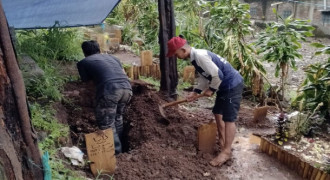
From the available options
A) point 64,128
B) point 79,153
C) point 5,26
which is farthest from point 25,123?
point 64,128

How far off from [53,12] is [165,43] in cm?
246

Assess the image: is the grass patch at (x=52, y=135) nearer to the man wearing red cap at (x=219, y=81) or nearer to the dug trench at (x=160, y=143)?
the dug trench at (x=160, y=143)

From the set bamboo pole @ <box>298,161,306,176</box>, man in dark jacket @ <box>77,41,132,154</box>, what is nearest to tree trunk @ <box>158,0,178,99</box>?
man in dark jacket @ <box>77,41,132,154</box>

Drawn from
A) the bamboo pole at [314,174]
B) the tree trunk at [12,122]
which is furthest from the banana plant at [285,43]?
the tree trunk at [12,122]

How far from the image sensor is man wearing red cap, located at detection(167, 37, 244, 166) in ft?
9.95

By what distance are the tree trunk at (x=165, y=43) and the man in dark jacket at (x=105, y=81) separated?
2.52 ft

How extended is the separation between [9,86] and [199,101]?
3.99 metres

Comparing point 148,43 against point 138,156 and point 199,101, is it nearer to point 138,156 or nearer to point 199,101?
point 199,101

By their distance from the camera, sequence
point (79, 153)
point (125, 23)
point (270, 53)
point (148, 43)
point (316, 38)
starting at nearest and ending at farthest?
point (79, 153)
point (270, 53)
point (148, 43)
point (125, 23)
point (316, 38)

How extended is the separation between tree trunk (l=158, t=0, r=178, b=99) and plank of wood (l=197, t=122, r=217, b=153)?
1185 millimetres

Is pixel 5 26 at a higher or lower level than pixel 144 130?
higher

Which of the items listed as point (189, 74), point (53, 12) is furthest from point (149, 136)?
point (53, 12)

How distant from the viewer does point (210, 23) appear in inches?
250

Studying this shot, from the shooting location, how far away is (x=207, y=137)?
132 inches
